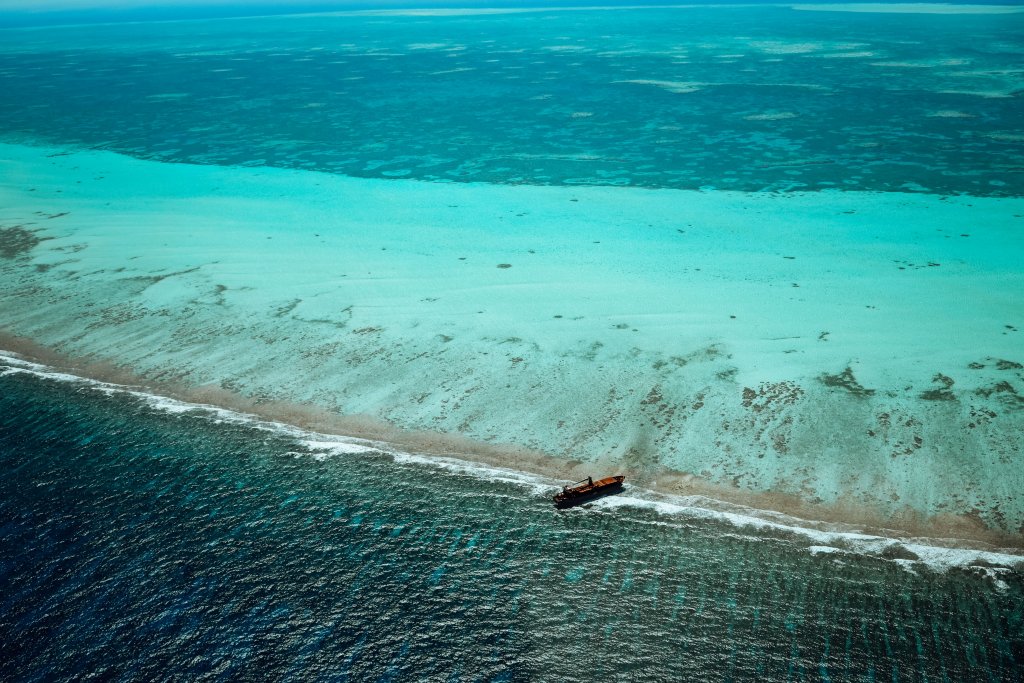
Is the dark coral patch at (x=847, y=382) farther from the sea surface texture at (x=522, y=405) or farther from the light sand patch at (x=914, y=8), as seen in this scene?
the light sand patch at (x=914, y=8)

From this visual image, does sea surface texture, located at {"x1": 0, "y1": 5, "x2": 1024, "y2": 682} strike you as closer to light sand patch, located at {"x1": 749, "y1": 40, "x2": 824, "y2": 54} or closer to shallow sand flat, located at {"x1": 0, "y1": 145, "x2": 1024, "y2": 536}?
shallow sand flat, located at {"x1": 0, "y1": 145, "x2": 1024, "y2": 536}

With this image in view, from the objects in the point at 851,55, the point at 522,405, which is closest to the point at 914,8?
the point at 851,55

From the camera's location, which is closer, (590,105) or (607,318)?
(607,318)

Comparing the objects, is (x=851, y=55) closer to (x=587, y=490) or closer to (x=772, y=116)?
(x=772, y=116)

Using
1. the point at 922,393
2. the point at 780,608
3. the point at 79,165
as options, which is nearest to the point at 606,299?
the point at 922,393

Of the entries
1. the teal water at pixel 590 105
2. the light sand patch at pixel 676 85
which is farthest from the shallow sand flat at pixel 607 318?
the light sand patch at pixel 676 85
